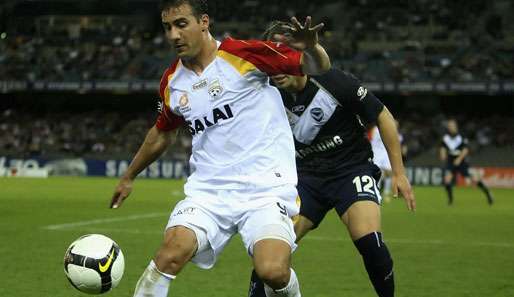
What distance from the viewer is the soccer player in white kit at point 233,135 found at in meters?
5.30

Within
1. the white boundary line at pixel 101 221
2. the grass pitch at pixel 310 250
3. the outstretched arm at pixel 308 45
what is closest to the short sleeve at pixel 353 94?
the outstretched arm at pixel 308 45

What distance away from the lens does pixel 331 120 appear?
6867 millimetres

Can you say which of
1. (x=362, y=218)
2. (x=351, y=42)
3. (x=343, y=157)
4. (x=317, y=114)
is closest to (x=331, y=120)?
(x=317, y=114)

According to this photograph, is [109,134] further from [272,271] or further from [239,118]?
[272,271]

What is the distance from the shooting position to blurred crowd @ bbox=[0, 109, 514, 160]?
40.0 meters

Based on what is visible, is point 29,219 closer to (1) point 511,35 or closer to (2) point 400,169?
(2) point 400,169

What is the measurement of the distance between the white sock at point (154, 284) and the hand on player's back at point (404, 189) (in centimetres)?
185

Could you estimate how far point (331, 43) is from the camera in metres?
42.9

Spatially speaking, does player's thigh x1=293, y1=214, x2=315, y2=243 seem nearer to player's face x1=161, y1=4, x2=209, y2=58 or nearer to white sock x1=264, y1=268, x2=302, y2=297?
white sock x1=264, y1=268, x2=302, y2=297

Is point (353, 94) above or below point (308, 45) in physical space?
below

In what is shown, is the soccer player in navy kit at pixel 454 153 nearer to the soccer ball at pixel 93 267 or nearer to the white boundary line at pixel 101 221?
the white boundary line at pixel 101 221

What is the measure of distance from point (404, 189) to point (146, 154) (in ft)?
5.87

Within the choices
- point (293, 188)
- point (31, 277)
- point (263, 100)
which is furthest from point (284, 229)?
point (31, 277)

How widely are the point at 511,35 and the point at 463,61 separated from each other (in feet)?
9.17
